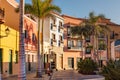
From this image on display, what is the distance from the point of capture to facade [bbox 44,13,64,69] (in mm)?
62681

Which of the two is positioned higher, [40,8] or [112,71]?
[40,8]

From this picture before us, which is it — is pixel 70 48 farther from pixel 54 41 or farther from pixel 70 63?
pixel 54 41

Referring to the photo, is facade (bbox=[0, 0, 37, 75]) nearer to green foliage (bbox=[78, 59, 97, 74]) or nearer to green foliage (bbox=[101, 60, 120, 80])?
green foliage (bbox=[78, 59, 97, 74])

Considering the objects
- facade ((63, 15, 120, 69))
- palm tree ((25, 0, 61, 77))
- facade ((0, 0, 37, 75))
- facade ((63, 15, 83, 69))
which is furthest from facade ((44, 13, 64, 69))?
palm tree ((25, 0, 61, 77))

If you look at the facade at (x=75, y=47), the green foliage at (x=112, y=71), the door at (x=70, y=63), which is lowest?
the door at (x=70, y=63)

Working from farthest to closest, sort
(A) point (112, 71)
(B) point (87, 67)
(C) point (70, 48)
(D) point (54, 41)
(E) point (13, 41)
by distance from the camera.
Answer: (C) point (70, 48) < (D) point (54, 41) < (B) point (87, 67) < (E) point (13, 41) < (A) point (112, 71)

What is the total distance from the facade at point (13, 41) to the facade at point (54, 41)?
1053cm

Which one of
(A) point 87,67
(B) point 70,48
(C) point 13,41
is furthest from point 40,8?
(B) point 70,48

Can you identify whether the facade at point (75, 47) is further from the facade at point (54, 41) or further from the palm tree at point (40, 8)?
the palm tree at point (40, 8)

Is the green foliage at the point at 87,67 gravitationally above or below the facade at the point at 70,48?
below

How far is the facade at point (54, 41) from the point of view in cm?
6268

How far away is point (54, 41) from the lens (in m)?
68.1

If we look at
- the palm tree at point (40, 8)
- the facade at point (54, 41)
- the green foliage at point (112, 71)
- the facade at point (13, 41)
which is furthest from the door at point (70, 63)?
the green foliage at point (112, 71)

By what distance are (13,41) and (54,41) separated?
31.3 meters
